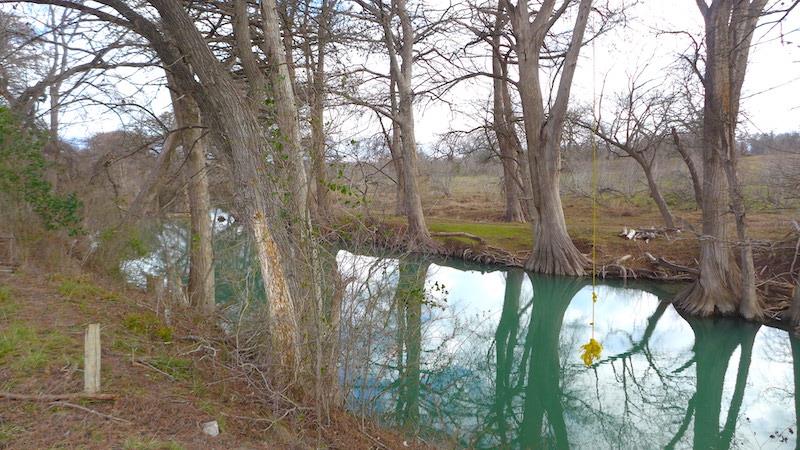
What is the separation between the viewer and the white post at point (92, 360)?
4.17 metres

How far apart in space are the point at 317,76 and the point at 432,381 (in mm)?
4732

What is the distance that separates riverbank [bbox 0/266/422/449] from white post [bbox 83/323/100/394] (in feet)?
0.36

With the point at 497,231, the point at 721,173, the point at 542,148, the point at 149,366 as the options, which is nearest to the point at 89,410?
the point at 149,366

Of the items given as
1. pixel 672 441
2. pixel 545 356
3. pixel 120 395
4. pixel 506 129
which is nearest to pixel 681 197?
pixel 506 129

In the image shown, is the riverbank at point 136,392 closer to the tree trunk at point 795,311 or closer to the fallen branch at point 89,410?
the fallen branch at point 89,410

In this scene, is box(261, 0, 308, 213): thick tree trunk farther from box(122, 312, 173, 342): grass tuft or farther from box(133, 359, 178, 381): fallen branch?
box(122, 312, 173, 342): grass tuft

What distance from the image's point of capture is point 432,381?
27.3 ft

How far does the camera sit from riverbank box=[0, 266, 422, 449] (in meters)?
3.86

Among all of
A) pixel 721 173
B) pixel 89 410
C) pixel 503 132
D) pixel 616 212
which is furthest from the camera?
pixel 616 212

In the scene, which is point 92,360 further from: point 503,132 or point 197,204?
point 503,132

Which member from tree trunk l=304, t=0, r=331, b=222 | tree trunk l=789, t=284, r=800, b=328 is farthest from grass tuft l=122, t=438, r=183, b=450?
tree trunk l=789, t=284, r=800, b=328

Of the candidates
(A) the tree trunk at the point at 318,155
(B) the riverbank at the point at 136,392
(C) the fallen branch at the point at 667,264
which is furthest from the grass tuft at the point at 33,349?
(C) the fallen branch at the point at 667,264

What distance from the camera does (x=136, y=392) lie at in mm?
4617

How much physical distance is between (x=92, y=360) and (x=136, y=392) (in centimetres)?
54
